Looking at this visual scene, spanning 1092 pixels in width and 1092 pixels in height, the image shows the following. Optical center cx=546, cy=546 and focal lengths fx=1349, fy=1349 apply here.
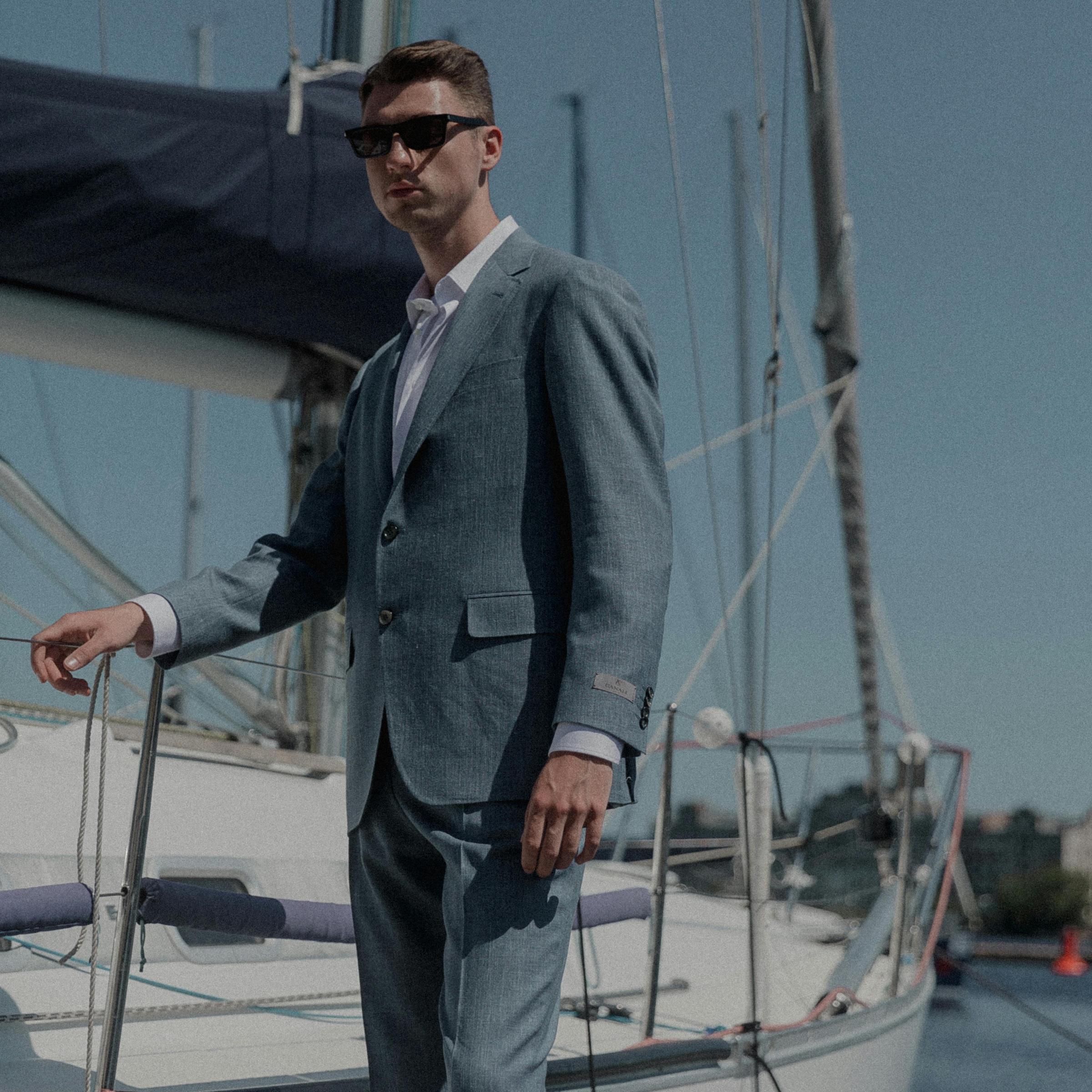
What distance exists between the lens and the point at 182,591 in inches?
62.1

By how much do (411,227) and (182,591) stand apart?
0.51 meters

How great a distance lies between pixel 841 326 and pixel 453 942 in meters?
3.95

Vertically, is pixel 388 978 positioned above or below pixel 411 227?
below

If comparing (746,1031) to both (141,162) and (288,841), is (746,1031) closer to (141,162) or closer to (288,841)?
(288,841)

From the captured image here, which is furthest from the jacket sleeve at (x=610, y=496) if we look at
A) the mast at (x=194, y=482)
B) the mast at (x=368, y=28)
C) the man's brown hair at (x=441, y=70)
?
the mast at (x=194, y=482)

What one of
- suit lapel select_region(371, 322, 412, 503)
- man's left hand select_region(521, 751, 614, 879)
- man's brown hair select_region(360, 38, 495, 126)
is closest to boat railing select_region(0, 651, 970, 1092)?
suit lapel select_region(371, 322, 412, 503)

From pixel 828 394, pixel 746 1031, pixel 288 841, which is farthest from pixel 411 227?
pixel 828 394

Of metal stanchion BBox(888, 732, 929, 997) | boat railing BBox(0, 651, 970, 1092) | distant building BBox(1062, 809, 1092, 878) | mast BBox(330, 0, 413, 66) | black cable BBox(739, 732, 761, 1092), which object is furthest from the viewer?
distant building BBox(1062, 809, 1092, 878)

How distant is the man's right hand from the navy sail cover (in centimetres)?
180

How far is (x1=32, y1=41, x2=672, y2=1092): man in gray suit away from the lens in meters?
1.36

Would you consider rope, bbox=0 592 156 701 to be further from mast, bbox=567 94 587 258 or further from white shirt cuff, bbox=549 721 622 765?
mast, bbox=567 94 587 258

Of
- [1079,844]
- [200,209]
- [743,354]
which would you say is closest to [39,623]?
[200,209]

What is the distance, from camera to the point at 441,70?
1.56m

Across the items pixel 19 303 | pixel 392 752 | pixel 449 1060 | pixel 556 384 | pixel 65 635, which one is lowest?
pixel 449 1060
